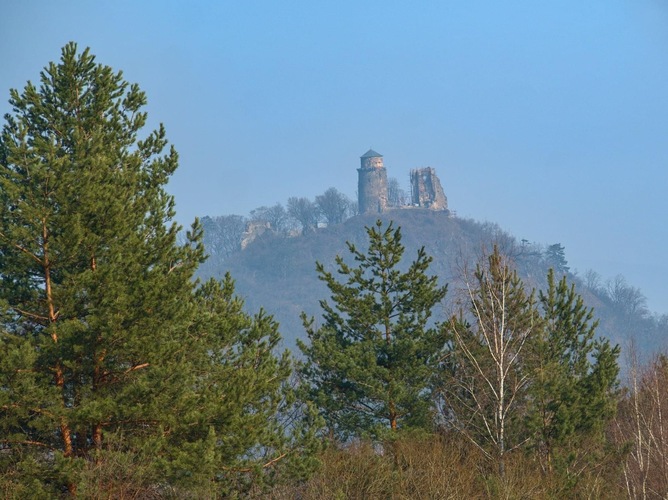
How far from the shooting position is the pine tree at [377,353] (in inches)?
1164

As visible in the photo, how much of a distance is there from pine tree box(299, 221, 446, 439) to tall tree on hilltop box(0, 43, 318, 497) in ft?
27.0

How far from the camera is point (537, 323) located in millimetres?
28906

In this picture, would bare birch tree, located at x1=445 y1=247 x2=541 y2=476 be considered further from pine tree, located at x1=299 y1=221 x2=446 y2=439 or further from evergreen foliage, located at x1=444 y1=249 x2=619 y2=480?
pine tree, located at x1=299 y1=221 x2=446 y2=439

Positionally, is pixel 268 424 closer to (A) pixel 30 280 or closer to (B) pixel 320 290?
(A) pixel 30 280

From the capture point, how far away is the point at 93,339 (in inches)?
762

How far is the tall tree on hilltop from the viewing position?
61.8 feet

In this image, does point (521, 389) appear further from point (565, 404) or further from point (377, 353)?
point (377, 353)

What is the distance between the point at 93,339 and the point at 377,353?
12.8 meters

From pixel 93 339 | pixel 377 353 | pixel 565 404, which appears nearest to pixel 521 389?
pixel 565 404

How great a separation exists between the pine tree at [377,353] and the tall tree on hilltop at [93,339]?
324 inches

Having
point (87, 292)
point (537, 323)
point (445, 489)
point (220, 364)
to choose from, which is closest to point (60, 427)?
point (87, 292)

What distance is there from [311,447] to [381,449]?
21.2 feet

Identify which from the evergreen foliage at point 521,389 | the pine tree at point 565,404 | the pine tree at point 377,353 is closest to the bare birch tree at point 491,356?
the evergreen foliage at point 521,389

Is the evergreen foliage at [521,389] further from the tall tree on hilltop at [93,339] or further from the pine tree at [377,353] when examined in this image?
the tall tree on hilltop at [93,339]
